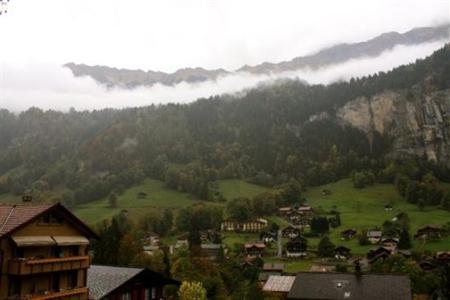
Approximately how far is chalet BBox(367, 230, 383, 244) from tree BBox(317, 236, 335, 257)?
55.8 feet

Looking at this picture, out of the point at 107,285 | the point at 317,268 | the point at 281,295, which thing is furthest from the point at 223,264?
the point at 107,285

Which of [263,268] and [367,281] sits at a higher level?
[367,281]

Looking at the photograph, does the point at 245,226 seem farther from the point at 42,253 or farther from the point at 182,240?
the point at 42,253

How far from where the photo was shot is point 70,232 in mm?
42250

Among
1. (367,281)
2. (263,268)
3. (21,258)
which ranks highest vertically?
(21,258)

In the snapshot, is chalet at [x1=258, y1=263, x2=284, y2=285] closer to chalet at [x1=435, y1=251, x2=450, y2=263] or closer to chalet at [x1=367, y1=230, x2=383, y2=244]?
chalet at [x1=435, y1=251, x2=450, y2=263]

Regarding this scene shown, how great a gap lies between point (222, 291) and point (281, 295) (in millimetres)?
8971

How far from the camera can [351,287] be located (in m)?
69.2

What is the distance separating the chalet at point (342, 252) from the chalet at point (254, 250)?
19038 millimetres

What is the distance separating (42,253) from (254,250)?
105243 mm

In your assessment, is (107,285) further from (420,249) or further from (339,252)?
(420,249)

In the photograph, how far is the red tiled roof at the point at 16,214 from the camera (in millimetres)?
35725

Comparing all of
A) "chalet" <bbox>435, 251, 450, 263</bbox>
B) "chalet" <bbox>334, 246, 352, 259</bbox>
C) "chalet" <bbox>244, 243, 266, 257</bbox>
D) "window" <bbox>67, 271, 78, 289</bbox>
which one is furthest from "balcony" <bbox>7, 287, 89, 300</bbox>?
"chalet" <bbox>334, 246, 352, 259</bbox>

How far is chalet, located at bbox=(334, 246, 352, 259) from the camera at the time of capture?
13389 centimetres
